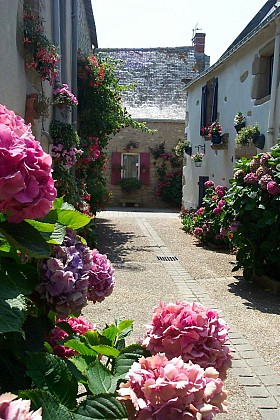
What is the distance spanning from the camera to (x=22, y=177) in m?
0.97

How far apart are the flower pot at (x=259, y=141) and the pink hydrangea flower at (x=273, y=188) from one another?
2747 mm

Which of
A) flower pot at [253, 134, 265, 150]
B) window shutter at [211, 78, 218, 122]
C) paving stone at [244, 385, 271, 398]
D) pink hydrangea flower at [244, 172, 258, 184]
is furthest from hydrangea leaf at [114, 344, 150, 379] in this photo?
window shutter at [211, 78, 218, 122]

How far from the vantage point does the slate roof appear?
69.3 feet

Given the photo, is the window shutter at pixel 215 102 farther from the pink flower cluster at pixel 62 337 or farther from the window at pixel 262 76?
the pink flower cluster at pixel 62 337

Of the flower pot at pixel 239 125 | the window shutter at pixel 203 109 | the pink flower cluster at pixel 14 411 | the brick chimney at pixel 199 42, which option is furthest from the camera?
the brick chimney at pixel 199 42

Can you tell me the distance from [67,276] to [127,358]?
0.28m

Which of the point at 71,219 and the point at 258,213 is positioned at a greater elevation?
the point at 71,219

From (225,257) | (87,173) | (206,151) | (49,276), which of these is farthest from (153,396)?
(206,151)

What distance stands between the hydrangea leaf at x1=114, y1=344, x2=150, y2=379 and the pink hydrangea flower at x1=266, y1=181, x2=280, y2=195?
5.19m

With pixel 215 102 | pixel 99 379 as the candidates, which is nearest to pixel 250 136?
pixel 215 102

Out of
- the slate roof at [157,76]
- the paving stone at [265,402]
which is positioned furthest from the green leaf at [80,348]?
the slate roof at [157,76]

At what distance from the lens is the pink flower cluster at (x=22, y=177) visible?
970 millimetres

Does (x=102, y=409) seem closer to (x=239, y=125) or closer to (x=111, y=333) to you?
(x=111, y=333)

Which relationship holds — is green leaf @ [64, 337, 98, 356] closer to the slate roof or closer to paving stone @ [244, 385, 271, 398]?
paving stone @ [244, 385, 271, 398]
